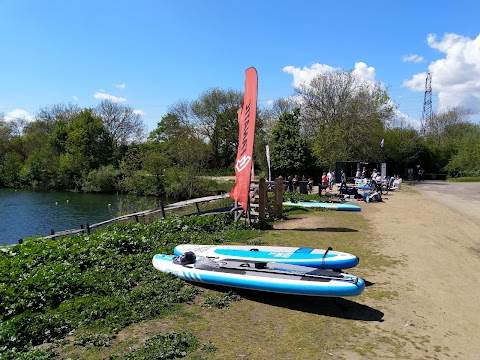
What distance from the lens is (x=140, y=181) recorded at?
128 feet

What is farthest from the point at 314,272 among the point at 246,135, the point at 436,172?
the point at 436,172

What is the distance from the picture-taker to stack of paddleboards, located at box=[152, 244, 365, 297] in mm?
5887

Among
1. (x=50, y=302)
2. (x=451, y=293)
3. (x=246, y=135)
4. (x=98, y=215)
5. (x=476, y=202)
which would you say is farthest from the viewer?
(x=98, y=215)

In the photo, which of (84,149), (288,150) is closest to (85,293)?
(288,150)

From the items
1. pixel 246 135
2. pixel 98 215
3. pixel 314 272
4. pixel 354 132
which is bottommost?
pixel 98 215

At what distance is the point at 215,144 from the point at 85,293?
44.5m

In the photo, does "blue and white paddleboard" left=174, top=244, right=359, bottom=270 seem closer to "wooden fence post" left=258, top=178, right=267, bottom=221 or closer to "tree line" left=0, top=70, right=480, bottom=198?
"wooden fence post" left=258, top=178, right=267, bottom=221

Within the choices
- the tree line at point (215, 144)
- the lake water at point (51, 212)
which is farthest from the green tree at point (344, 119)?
the lake water at point (51, 212)

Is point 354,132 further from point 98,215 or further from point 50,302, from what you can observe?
point 50,302

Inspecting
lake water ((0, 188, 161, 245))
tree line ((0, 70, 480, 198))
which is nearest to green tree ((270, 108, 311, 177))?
tree line ((0, 70, 480, 198))

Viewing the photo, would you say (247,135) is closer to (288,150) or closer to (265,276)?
(265,276)

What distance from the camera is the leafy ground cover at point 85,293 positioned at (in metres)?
4.81

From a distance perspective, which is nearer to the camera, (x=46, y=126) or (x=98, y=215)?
(x=98, y=215)

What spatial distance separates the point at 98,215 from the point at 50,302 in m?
23.8
